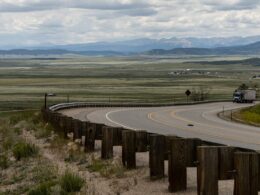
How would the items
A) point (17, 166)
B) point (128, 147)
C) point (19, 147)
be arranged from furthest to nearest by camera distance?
1. point (19, 147)
2. point (17, 166)
3. point (128, 147)

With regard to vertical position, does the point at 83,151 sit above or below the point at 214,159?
below

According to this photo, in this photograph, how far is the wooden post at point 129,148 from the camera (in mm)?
14039

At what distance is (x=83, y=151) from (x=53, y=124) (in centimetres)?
945

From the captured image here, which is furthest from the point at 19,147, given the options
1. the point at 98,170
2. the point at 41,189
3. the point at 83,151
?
the point at 41,189

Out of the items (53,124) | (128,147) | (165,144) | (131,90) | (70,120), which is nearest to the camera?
(165,144)

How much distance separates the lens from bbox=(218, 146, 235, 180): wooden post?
9.81 meters

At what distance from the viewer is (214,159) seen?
9.74 metres

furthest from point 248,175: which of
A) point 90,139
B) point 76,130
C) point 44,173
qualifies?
point 76,130

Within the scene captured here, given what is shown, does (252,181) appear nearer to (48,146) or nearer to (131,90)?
(48,146)

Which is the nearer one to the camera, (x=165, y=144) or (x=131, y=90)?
(x=165, y=144)

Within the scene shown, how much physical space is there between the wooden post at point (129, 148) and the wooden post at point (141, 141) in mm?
97

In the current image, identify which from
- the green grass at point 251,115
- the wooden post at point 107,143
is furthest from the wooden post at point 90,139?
the green grass at point 251,115

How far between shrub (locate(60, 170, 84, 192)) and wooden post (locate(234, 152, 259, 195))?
406 centimetres

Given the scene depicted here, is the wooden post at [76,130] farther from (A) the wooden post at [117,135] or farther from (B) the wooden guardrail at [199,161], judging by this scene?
(B) the wooden guardrail at [199,161]
